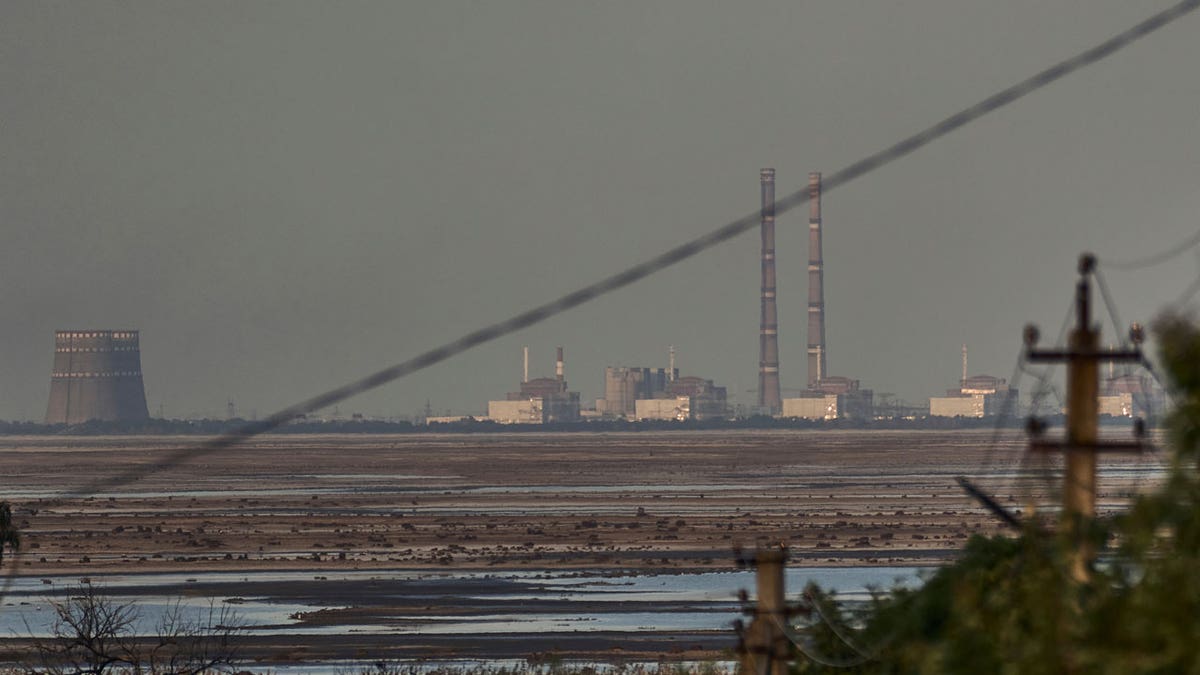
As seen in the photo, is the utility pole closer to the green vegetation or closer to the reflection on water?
the green vegetation

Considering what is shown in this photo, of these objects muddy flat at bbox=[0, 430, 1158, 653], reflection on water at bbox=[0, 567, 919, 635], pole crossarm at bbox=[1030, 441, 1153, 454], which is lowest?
reflection on water at bbox=[0, 567, 919, 635]

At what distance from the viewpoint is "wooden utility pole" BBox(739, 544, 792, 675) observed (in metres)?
19.2

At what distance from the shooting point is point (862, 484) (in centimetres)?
14250

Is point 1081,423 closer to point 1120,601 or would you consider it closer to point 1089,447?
point 1089,447

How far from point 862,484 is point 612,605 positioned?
8532cm

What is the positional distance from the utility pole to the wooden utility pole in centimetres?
386

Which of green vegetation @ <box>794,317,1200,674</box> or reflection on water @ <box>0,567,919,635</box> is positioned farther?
reflection on water @ <box>0,567,919,635</box>

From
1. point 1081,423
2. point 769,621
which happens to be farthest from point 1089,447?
point 769,621

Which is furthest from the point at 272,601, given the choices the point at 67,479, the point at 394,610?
the point at 67,479

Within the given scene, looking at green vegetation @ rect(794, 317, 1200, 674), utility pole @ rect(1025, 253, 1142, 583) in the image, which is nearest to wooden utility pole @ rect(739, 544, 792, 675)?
green vegetation @ rect(794, 317, 1200, 674)

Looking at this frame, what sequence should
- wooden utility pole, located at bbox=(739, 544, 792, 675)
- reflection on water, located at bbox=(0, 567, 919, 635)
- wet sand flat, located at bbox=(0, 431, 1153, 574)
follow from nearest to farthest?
wooden utility pole, located at bbox=(739, 544, 792, 675)
reflection on water, located at bbox=(0, 567, 919, 635)
wet sand flat, located at bbox=(0, 431, 1153, 574)

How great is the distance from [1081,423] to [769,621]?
15.5ft

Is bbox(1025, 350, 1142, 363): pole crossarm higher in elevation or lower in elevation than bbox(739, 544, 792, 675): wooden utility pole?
higher

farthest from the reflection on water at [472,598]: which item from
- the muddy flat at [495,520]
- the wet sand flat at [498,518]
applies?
the wet sand flat at [498,518]
